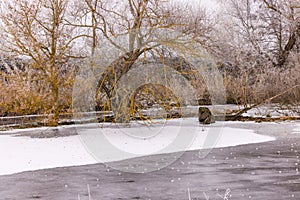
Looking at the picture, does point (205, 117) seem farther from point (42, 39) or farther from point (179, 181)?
point (179, 181)

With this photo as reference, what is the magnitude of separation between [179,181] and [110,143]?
4794mm

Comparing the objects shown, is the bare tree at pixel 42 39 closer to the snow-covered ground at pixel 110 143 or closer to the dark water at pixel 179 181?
the snow-covered ground at pixel 110 143

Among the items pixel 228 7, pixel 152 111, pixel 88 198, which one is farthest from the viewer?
pixel 228 7

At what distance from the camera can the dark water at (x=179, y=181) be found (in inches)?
233

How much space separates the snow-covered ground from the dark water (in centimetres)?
85

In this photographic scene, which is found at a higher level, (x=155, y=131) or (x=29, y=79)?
(x=29, y=79)

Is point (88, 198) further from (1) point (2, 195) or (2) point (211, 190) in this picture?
(2) point (211, 190)

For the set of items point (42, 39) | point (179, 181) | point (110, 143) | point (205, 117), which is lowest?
point (179, 181)

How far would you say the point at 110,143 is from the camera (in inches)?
444

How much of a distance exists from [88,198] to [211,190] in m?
1.79

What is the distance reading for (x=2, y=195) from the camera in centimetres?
604

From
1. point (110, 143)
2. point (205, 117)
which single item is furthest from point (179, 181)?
point (205, 117)

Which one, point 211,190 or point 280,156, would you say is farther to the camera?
point 280,156

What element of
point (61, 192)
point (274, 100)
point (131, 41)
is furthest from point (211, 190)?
point (274, 100)
